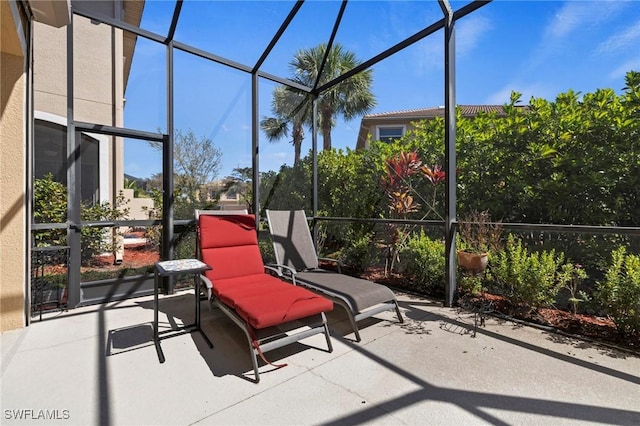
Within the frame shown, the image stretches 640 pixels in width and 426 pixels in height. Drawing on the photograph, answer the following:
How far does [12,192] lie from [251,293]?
2.73 metres

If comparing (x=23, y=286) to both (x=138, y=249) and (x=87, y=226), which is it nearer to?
(x=87, y=226)

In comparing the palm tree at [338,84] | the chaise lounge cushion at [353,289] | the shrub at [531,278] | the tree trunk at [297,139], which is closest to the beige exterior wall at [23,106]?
the chaise lounge cushion at [353,289]

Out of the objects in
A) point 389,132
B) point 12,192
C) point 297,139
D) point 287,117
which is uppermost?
point 389,132

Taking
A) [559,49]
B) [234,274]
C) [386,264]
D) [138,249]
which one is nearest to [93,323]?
[138,249]

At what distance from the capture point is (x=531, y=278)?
136 inches

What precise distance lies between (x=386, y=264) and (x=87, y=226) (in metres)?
4.67

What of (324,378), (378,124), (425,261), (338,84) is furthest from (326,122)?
(324,378)

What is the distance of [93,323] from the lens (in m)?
3.50

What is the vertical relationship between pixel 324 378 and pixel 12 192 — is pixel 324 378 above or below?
below

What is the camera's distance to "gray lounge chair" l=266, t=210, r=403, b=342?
3240 mm

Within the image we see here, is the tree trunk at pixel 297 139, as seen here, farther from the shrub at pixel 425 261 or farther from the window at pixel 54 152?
the window at pixel 54 152

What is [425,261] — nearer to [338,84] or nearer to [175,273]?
[175,273]

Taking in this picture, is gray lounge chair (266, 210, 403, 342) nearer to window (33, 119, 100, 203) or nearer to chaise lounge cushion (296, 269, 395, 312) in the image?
chaise lounge cushion (296, 269, 395, 312)

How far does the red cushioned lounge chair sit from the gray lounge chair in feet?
1.04
